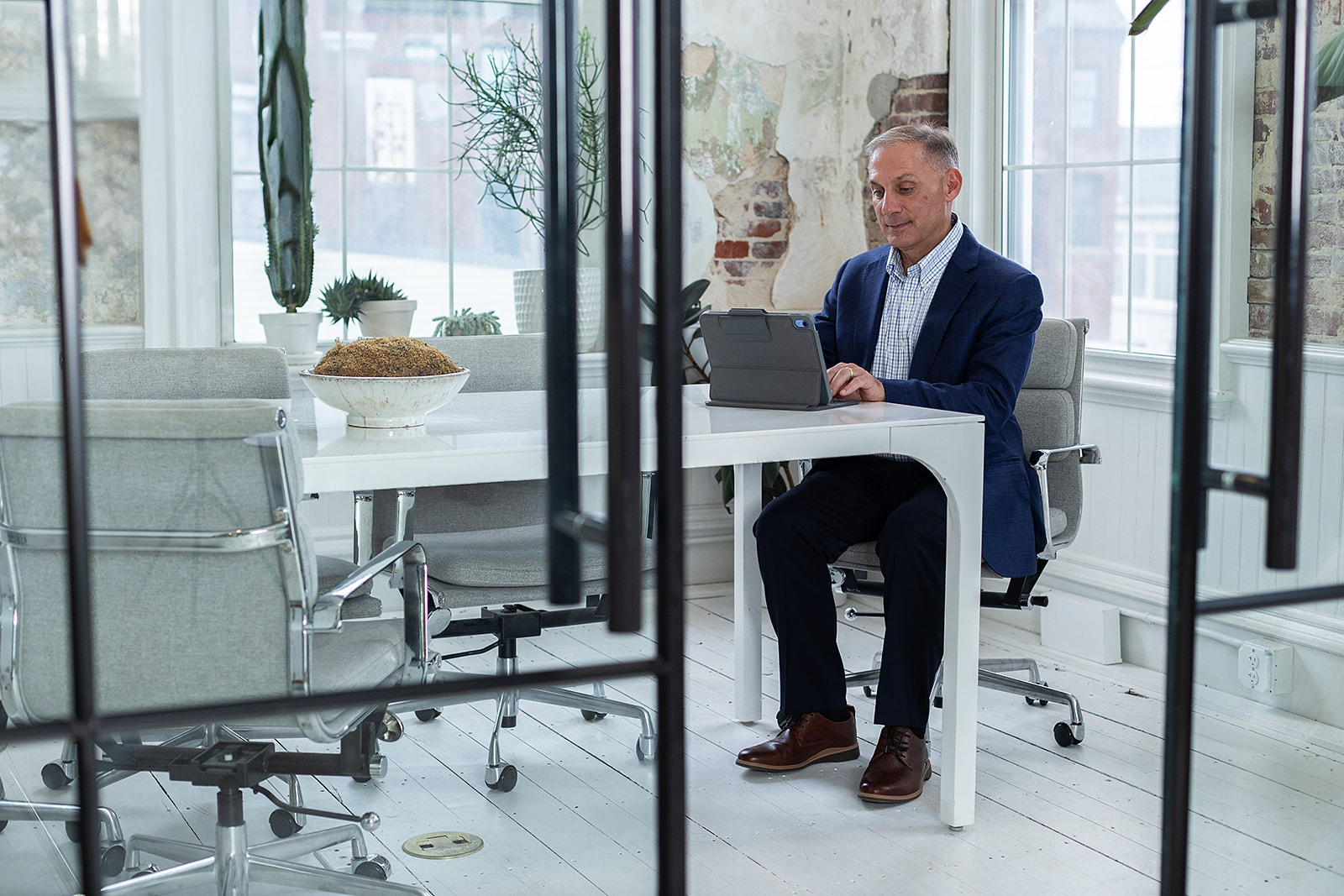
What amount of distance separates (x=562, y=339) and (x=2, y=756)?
159 cm

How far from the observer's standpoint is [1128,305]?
3.67 meters

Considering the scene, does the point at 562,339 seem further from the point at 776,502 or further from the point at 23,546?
the point at 776,502

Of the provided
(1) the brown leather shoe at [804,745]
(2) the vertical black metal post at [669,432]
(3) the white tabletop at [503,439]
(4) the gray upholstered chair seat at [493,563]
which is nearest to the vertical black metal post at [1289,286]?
(2) the vertical black metal post at [669,432]

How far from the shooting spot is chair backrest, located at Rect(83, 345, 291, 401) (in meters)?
2.47

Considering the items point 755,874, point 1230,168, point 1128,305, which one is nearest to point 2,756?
point 755,874

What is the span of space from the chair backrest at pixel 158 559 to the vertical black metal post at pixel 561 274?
2.04ft

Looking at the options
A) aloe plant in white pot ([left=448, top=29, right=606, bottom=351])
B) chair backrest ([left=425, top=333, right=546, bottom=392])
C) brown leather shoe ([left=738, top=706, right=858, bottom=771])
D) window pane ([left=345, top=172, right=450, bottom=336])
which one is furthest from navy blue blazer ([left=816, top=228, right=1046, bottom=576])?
window pane ([left=345, top=172, right=450, bottom=336])

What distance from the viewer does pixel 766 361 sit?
8.91 feet

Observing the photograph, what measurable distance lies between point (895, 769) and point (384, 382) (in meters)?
1.25

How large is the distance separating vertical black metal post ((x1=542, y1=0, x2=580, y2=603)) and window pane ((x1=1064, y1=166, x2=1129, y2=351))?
8.79 feet

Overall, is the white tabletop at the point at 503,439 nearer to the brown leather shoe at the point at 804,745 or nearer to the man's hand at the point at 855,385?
the man's hand at the point at 855,385

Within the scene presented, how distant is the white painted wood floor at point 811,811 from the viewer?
168 cm

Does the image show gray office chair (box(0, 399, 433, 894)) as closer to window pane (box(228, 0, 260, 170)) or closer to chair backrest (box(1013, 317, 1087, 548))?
chair backrest (box(1013, 317, 1087, 548))

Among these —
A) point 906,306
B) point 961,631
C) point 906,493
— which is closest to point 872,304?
point 906,306
